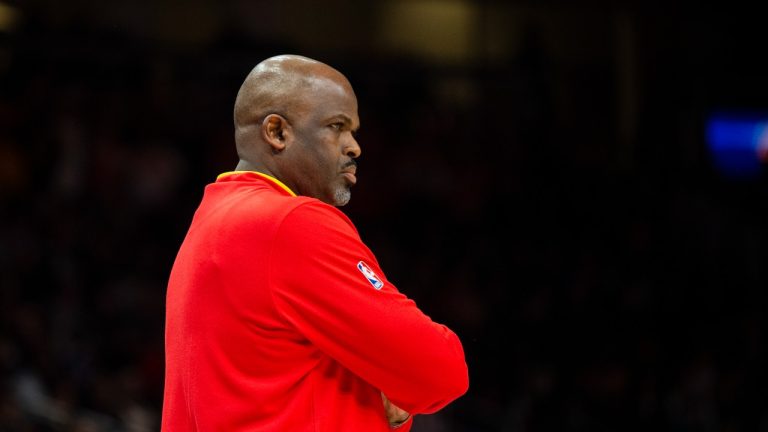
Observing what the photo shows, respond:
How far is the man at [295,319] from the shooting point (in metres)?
2.15

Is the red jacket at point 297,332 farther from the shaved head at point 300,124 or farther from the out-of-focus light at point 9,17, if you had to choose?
the out-of-focus light at point 9,17

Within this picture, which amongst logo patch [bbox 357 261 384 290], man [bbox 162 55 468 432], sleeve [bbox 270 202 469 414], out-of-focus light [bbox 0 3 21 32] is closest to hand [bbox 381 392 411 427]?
man [bbox 162 55 468 432]

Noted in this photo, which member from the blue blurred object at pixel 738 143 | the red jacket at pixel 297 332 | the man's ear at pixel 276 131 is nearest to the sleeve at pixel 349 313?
the red jacket at pixel 297 332

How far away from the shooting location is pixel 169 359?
240 cm

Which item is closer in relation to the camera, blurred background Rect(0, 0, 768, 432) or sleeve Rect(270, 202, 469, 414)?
sleeve Rect(270, 202, 469, 414)

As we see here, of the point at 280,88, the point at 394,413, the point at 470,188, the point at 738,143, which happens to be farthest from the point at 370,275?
the point at 738,143

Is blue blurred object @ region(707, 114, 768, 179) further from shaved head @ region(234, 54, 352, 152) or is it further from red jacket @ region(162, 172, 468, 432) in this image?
red jacket @ region(162, 172, 468, 432)

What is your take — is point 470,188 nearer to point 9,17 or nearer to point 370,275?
point 9,17

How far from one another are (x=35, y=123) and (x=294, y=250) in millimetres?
6343

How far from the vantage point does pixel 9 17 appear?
845 centimetres

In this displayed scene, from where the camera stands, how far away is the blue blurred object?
11320 millimetres

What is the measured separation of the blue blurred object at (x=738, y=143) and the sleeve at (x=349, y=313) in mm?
9727

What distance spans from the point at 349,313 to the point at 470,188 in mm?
8149

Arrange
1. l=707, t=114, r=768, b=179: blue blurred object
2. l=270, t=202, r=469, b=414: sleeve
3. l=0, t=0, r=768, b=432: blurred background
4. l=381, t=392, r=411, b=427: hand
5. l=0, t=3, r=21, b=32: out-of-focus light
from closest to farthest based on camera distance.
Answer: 1. l=270, t=202, r=469, b=414: sleeve
2. l=381, t=392, r=411, b=427: hand
3. l=0, t=0, r=768, b=432: blurred background
4. l=0, t=3, r=21, b=32: out-of-focus light
5. l=707, t=114, r=768, b=179: blue blurred object
